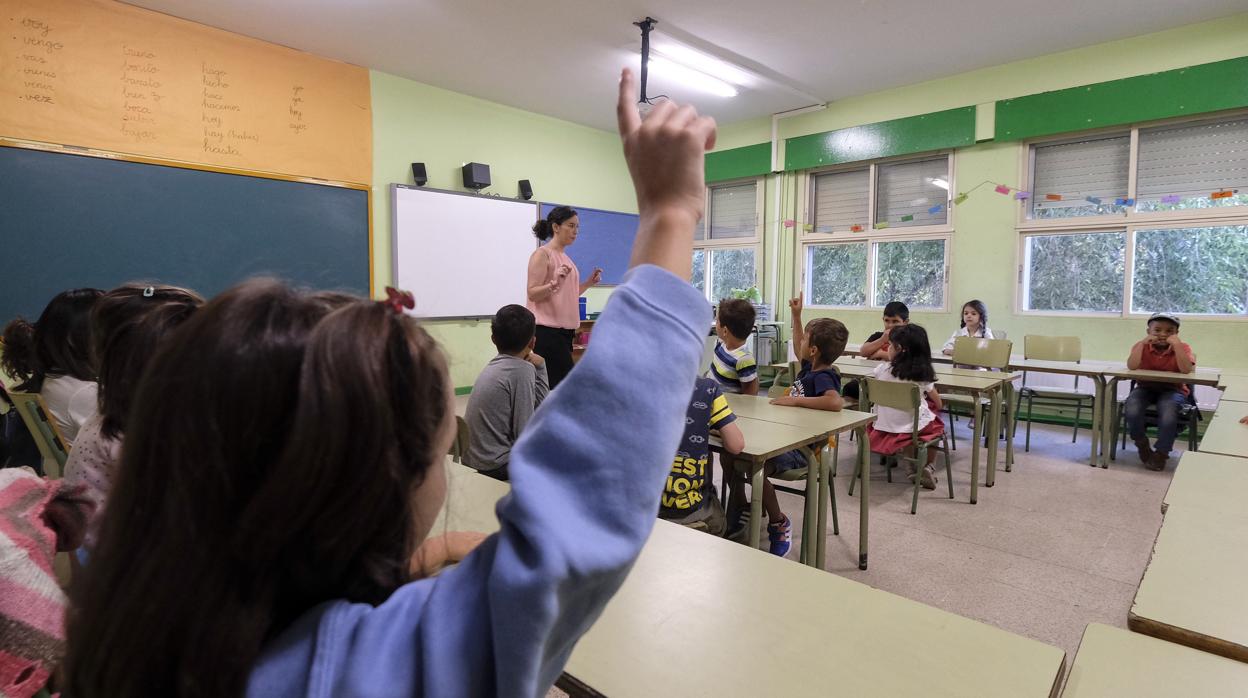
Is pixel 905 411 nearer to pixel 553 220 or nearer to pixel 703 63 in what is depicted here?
pixel 553 220

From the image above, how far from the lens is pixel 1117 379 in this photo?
3.97 metres

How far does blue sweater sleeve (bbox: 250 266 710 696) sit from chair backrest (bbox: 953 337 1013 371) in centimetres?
474

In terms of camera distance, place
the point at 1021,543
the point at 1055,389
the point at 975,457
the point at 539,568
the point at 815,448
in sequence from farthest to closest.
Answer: the point at 1055,389 < the point at 975,457 < the point at 1021,543 < the point at 815,448 < the point at 539,568

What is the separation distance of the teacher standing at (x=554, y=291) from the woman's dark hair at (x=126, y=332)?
2598 mm

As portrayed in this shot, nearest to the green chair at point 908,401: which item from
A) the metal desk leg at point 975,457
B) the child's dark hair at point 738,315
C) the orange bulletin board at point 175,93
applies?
the metal desk leg at point 975,457

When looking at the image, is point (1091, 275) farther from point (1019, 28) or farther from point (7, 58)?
point (7, 58)

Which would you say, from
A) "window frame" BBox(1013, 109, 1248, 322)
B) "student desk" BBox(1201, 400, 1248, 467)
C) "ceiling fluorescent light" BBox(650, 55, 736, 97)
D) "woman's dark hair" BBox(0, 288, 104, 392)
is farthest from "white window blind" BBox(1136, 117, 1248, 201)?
"woman's dark hair" BBox(0, 288, 104, 392)

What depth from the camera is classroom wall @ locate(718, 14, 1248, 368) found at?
4445 mm

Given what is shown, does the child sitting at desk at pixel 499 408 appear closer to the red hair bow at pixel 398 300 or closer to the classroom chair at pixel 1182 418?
the red hair bow at pixel 398 300

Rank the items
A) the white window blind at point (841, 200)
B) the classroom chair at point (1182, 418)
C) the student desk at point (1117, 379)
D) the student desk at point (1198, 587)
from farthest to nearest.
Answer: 1. the white window blind at point (841, 200)
2. the classroom chair at point (1182, 418)
3. the student desk at point (1117, 379)
4. the student desk at point (1198, 587)

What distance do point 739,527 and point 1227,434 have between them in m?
1.65

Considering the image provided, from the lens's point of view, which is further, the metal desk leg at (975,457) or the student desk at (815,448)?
the metal desk leg at (975,457)

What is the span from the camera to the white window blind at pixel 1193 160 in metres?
4.42

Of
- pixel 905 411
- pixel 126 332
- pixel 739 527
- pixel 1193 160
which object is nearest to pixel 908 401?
pixel 905 411
